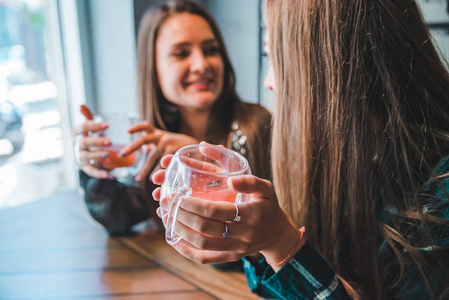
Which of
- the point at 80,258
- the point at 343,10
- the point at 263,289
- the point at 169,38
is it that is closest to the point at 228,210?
the point at 263,289

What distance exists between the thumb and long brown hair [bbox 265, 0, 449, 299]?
276 millimetres

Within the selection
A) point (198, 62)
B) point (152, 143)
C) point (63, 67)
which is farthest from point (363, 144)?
point (63, 67)

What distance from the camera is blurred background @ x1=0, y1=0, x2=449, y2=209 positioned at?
1.76 m

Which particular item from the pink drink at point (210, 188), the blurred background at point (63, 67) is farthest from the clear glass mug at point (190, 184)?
the blurred background at point (63, 67)

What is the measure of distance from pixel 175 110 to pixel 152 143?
397 millimetres

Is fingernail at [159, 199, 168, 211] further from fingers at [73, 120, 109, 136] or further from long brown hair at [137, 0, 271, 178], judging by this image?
long brown hair at [137, 0, 271, 178]

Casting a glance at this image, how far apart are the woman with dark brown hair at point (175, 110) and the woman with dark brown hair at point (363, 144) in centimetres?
38

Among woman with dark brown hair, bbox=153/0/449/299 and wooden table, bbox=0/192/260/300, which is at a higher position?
woman with dark brown hair, bbox=153/0/449/299

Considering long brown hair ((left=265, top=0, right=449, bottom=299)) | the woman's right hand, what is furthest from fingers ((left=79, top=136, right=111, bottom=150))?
long brown hair ((left=265, top=0, right=449, bottom=299))

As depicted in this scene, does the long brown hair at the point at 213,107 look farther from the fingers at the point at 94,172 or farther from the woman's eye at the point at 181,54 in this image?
the fingers at the point at 94,172

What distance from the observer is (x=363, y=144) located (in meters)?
0.78

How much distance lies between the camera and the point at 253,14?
196 cm

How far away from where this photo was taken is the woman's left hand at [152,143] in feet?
3.34

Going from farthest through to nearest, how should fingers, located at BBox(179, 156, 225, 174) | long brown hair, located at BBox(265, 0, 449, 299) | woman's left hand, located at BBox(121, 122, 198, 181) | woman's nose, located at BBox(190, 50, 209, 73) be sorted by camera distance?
woman's nose, located at BBox(190, 50, 209, 73)
woman's left hand, located at BBox(121, 122, 198, 181)
long brown hair, located at BBox(265, 0, 449, 299)
fingers, located at BBox(179, 156, 225, 174)
